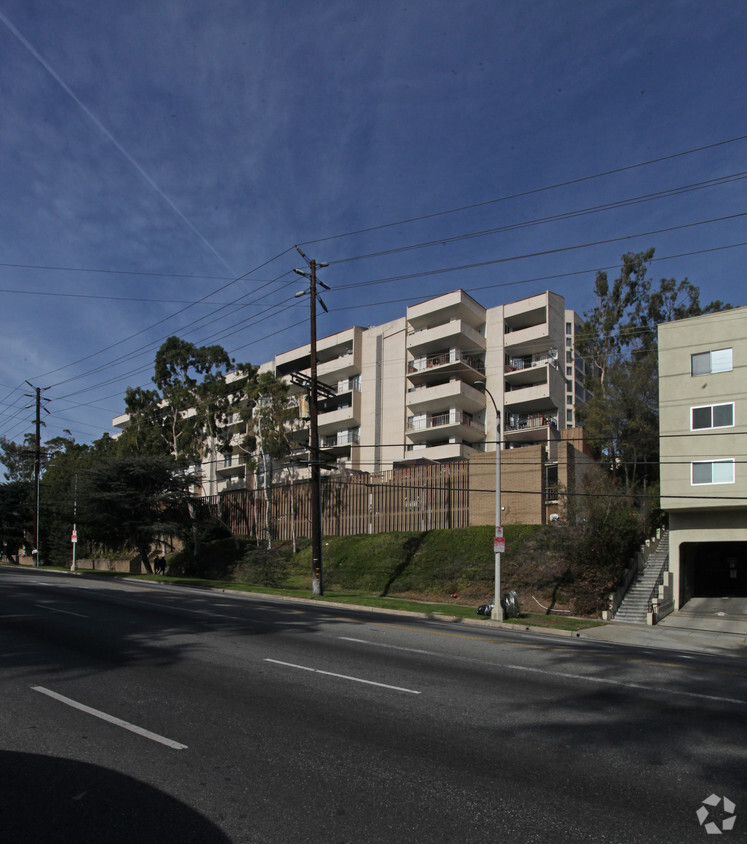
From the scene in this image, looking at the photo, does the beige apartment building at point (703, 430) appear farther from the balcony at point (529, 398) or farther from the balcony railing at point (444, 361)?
the balcony railing at point (444, 361)

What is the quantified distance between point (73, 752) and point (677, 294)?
164 ft

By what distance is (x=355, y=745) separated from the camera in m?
6.07

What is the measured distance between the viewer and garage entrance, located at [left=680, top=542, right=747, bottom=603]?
36.5m

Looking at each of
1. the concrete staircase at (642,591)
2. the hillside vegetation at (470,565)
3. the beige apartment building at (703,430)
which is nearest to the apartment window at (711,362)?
the beige apartment building at (703,430)

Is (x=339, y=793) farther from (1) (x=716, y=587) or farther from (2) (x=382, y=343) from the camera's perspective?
(2) (x=382, y=343)

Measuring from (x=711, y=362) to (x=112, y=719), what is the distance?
94.2ft

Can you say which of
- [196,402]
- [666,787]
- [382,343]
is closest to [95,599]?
[666,787]

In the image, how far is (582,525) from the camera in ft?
88.7

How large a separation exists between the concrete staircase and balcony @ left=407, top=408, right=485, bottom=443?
1860 centimetres

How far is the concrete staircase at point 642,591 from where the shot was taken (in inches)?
1044

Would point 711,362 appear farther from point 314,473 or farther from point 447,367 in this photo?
point 447,367

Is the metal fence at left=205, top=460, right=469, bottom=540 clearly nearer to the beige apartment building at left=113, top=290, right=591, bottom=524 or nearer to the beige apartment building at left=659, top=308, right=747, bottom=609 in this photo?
the beige apartment building at left=113, top=290, right=591, bottom=524

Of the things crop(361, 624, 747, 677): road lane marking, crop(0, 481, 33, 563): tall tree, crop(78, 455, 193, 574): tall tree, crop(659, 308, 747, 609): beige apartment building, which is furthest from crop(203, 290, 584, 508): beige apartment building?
crop(0, 481, 33, 563): tall tree

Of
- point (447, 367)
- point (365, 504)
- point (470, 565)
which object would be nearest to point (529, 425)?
point (447, 367)
